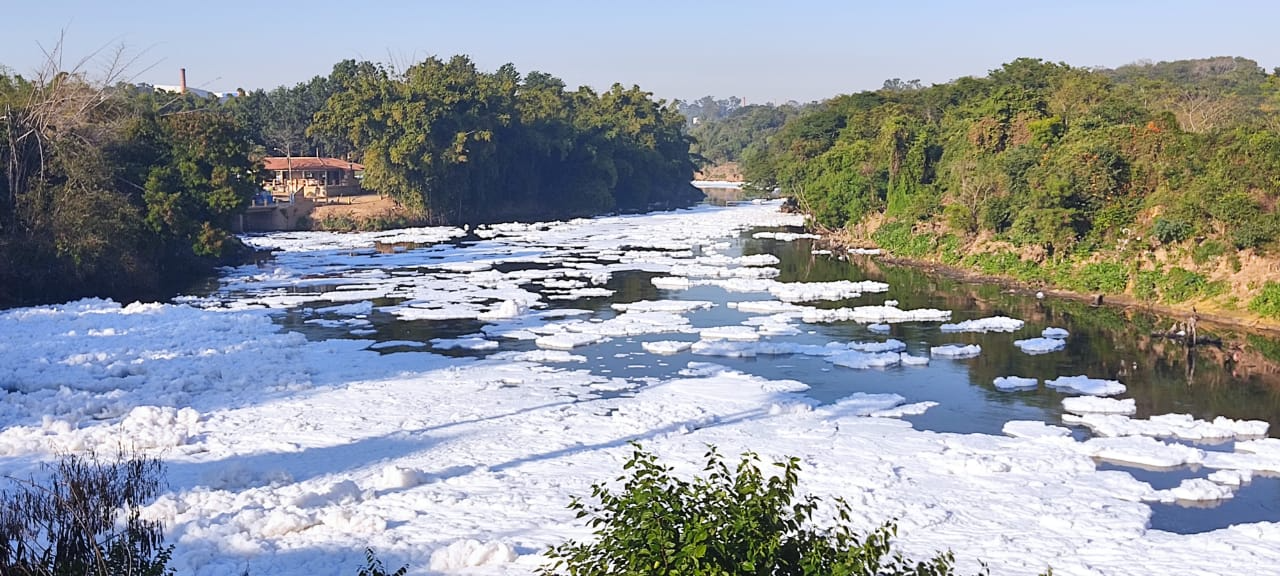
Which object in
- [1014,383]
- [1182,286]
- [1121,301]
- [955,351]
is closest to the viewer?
[1014,383]

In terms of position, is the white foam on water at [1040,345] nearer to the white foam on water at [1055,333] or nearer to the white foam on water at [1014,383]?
the white foam on water at [1055,333]

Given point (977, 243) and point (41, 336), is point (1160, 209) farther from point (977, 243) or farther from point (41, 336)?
point (41, 336)

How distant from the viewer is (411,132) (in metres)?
59.8

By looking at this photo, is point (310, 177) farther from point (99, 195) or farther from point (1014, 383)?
point (1014, 383)

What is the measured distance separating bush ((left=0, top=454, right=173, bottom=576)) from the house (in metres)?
50.4

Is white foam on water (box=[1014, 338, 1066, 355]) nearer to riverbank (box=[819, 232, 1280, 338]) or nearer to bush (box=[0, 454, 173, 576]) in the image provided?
riverbank (box=[819, 232, 1280, 338])

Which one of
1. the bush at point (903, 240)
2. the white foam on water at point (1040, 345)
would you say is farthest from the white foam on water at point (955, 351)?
the bush at point (903, 240)

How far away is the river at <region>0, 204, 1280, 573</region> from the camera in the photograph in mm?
11977

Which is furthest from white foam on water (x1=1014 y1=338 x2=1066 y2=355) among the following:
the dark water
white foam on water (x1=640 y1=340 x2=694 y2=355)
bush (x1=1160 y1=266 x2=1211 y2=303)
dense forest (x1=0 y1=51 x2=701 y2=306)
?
dense forest (x1=0 y1=51 x2=701 y2=306)

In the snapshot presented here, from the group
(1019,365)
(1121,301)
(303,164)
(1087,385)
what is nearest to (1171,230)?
(1121,301)

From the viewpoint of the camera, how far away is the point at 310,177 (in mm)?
64875

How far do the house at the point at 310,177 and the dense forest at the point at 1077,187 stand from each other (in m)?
26.6

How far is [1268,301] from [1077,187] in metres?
7.79

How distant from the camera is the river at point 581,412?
472 inches
